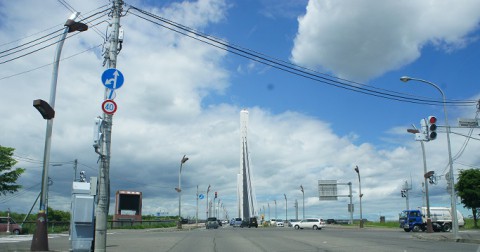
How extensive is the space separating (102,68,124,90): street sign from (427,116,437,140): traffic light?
18.1m

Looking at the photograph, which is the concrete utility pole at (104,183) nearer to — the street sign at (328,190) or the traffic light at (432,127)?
the traffic light at (432,127)

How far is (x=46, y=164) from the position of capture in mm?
17109

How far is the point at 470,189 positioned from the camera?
171 ft

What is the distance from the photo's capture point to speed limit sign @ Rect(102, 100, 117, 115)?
11359 mm

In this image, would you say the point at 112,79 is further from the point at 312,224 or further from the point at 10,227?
the point at 312,224

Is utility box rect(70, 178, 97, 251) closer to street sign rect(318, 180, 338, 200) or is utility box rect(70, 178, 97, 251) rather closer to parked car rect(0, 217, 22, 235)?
parked car rect(0, 217, 22, 235)

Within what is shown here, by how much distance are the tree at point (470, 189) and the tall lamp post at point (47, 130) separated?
49.2 m

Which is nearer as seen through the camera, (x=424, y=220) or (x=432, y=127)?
(x=432, y=127)

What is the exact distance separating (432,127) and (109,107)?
1844cm

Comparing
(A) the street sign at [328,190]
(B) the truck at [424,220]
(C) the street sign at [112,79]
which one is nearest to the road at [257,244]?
(C) the street sign at [112,79]

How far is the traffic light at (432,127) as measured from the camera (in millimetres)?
23578

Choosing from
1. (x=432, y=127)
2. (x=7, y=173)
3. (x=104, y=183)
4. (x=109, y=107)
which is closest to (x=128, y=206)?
(x=7, y=173)

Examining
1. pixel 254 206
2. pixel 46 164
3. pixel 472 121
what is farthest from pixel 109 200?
pixel 254 206

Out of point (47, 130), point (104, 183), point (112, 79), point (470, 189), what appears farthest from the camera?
point (470, 189)
